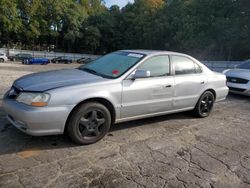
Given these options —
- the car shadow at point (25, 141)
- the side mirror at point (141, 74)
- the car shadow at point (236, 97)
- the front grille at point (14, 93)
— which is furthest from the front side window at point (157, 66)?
the car shadow at point (236, 97)

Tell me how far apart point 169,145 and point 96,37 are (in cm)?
4967

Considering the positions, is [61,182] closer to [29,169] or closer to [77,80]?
[29,169]

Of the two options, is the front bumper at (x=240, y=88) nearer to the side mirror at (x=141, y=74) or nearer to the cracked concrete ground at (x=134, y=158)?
the cracked concrete ground at (x=134, y=158)

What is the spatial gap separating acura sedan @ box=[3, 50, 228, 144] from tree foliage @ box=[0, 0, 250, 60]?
3188cm

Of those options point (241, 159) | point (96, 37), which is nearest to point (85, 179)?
point (241, 159)

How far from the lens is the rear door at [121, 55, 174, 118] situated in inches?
162

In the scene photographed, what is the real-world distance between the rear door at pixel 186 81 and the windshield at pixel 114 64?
848mm

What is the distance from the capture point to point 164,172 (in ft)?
10.3

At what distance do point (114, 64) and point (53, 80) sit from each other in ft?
3.92

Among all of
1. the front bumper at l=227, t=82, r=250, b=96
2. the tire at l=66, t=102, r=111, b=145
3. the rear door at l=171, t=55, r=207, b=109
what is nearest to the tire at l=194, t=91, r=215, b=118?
the rear door at l=171, t=55, r=207, b=109

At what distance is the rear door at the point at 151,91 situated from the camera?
162 inches

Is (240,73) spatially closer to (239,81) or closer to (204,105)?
(239,81)

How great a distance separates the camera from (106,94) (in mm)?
3828

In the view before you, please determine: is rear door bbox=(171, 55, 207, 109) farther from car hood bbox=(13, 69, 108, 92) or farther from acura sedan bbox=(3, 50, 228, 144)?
car hood bbox=(13, 69, 108, 92)
